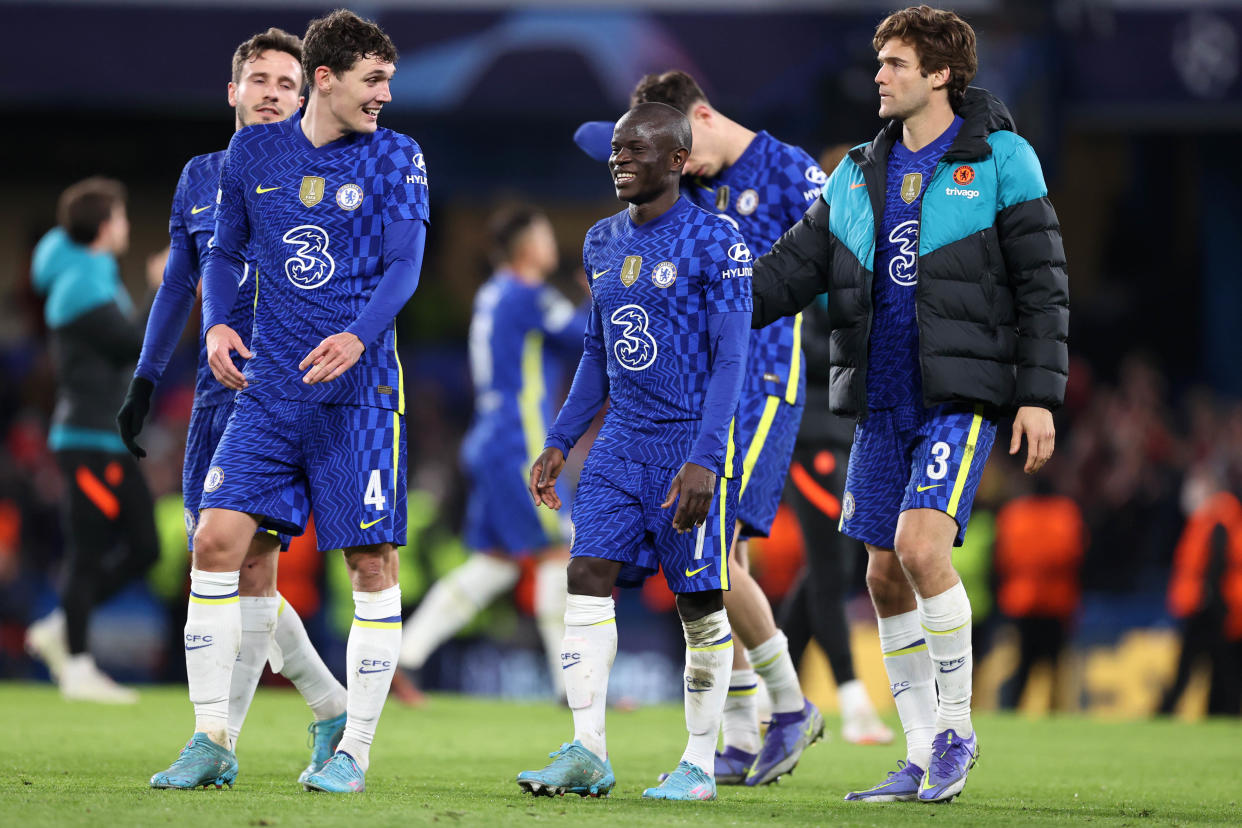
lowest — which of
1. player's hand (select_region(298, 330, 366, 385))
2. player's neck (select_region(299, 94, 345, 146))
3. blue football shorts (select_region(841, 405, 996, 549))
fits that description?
blue football shorts (select_region(841, 405, 996, 549))

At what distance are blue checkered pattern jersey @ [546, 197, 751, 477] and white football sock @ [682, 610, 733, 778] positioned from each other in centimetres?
51

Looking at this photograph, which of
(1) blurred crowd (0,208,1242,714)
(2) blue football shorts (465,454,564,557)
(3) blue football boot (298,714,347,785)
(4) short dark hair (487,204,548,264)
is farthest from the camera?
(1) blurred crowd (0,208,1242,714)

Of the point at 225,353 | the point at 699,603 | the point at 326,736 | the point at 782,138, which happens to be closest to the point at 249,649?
the point at 326,736

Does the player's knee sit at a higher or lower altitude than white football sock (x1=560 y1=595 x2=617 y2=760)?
higher

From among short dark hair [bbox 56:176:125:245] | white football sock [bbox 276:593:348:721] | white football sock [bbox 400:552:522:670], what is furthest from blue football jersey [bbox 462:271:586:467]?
white football sock [bbox 276:593:348:721]

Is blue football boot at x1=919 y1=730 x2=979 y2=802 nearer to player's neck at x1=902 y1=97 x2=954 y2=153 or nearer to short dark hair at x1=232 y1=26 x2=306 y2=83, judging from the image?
player's neck at x1=902 y1=97 x2=954 y2=153

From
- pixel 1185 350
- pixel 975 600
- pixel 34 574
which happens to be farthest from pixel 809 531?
pixel 1185 350

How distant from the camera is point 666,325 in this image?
516cm

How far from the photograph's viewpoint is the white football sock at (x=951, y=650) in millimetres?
5195

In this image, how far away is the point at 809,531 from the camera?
7.70 m

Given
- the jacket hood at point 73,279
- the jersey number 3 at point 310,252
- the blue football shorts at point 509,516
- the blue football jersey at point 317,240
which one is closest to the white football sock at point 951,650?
the blue football jersey at point 317,240

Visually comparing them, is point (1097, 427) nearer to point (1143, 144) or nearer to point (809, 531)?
point (1143, 144)

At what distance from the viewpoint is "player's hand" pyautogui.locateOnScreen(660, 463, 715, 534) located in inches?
192

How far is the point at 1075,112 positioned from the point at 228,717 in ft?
45.6
